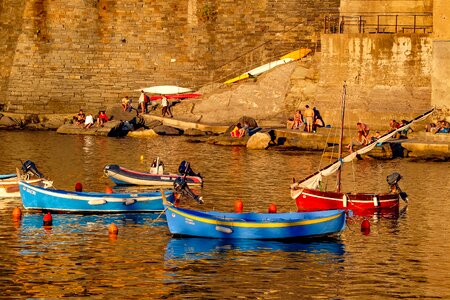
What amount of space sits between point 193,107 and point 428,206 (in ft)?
76.2

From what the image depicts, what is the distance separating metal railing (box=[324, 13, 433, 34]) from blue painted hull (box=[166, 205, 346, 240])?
75.1ft

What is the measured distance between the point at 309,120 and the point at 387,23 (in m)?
5.54

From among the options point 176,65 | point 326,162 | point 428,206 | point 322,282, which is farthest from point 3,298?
point 176,65

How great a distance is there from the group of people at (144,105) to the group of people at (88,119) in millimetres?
1165

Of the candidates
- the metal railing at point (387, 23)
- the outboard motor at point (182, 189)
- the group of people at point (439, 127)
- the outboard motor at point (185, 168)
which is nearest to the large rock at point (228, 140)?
the metal railing at point (387, 23)

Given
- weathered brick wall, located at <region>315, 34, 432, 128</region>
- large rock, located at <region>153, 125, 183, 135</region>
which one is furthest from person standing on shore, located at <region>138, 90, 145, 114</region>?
weathered brick wall, located at <region>315, 34, 432, 128</region>

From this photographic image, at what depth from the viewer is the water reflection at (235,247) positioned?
1148 inches

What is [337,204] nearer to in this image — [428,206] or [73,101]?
[428,206]

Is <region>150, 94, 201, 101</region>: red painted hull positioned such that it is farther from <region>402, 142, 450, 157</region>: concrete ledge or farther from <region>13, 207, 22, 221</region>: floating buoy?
<region>13, 207, 22, 221</region>: floating buoy

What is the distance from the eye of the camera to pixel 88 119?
5728cm

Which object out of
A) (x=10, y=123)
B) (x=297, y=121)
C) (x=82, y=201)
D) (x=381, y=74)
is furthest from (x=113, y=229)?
(x=10, y=123)

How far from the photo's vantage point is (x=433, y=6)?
5044 centimetres

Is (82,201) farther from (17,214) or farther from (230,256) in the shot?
(230,256)

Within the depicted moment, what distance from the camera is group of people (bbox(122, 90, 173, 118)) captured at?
5825cm
